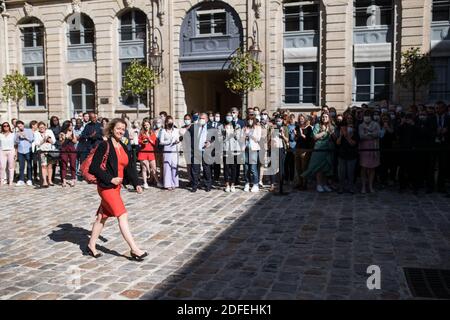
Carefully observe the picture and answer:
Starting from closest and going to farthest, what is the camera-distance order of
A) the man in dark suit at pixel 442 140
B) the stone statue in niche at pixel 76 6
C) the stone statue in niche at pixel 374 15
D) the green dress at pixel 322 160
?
the man in dark suit at pixel 442 140 < the green dress at pixel 322 160 < the stone statue in niche at pixel 374 15 < the stone statue in niche at pixel 76 6

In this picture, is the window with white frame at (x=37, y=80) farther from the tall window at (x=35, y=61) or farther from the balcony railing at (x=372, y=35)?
the balcony railing at (x=372, y=35)

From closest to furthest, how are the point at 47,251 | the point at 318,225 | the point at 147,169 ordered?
the point at 47,251
the point at 318,225
the point at 147,169

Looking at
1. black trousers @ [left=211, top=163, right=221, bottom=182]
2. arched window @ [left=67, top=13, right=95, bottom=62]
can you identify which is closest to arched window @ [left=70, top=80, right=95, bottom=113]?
arched window @ [left=67, top=13, right=95, bottom=62]

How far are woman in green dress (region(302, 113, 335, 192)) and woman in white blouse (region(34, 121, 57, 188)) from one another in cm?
714

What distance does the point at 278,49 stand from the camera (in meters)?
21.6

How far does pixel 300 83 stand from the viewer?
2175cm

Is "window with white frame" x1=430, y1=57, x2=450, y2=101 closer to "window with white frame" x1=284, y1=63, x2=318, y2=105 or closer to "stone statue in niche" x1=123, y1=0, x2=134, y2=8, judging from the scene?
"window with white frame" x1=284, y1=63, x2=318, y2=105

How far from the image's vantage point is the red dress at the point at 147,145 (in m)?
12.5

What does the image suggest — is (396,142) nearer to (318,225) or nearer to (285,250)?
(318,225)

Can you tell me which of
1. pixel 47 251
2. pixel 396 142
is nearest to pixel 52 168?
pixel 47 251

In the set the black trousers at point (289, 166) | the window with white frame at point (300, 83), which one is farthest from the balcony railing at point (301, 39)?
the black trousers at point (289, 166)

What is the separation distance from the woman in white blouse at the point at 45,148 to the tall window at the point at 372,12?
14584 mm

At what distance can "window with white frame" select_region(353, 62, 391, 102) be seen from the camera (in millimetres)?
20641

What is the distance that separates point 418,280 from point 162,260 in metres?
3.23
